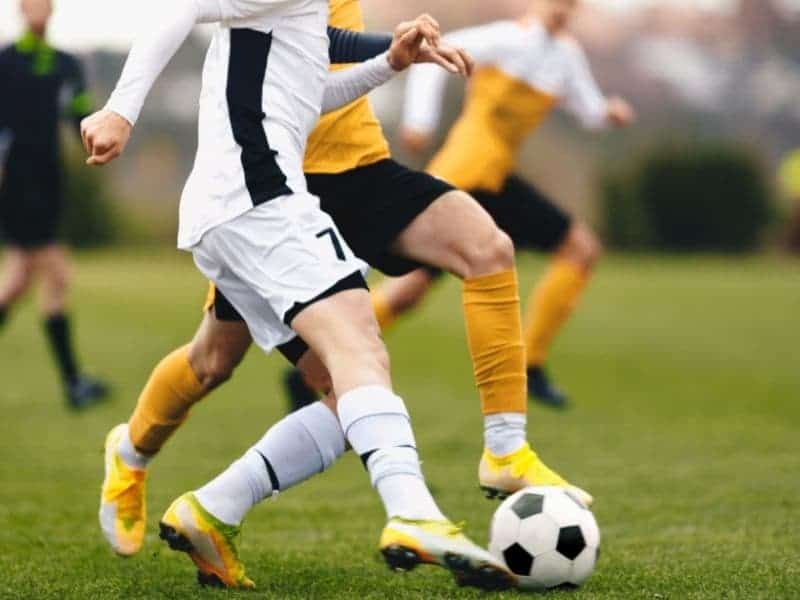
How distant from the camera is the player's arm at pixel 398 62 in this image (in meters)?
4.14

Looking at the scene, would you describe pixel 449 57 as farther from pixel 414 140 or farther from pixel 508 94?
pixel 508 94

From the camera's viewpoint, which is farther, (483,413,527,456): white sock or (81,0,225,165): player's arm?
(483,413,527,456): white sock

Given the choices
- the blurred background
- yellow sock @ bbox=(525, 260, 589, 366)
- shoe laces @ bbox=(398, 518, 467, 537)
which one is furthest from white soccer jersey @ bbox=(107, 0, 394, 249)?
the blurred background

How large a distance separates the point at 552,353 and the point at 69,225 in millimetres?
24135

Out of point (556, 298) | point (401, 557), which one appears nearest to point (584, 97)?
point (556, 298)

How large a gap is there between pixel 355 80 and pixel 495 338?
86cm

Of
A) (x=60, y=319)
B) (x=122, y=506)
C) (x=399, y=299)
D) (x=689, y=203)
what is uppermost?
(x=122, y=506)

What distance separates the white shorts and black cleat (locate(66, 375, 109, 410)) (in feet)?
17.9

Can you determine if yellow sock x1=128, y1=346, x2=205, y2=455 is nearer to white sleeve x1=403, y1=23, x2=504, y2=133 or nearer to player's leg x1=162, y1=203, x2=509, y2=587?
player's leg x1=162, y1=203, x2=509, y2=587

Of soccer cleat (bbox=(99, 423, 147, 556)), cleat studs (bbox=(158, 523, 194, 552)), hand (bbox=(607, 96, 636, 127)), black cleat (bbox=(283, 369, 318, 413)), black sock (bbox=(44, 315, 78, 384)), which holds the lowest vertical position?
black sock (bbox=(44, 315, 78, 384))

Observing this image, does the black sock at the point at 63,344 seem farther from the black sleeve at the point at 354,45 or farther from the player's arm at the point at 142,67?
the player's arm at the point at 142,67

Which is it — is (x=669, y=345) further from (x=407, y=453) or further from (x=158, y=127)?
(x=158, y=127)

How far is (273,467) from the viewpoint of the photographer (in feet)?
13.7

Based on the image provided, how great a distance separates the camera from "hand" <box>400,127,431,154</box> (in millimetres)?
7781
